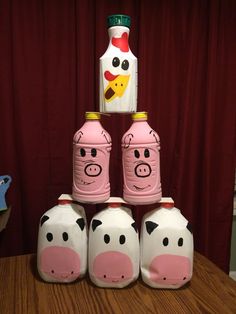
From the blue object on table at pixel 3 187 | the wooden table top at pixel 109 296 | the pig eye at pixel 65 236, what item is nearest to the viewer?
the wooden table top at pixel 109 296

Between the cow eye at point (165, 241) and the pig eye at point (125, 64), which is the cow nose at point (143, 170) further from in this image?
the pig eye at point (125, 64)

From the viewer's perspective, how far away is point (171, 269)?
1.15 meters

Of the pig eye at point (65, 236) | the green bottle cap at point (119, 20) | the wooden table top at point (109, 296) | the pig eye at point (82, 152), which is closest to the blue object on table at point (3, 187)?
the wooden table top at point (109, 296)

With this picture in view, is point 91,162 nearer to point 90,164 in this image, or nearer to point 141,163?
point 90,164

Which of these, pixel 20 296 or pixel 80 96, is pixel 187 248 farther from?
pixel 80 96

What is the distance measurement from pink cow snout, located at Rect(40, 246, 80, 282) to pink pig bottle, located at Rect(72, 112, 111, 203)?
0.20m

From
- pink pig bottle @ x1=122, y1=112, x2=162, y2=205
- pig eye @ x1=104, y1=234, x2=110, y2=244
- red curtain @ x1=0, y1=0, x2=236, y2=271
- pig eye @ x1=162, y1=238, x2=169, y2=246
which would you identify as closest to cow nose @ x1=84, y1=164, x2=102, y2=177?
pink pig bottle @ x1=122, y1=112, x2=162, y2=205

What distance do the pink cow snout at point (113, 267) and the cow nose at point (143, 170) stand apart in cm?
29

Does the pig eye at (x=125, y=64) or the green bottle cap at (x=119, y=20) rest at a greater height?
the green bottle cap at (x=119, y=20)

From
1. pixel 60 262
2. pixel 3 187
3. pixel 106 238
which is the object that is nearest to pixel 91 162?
pixel 106 238

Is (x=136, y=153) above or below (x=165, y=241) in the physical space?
above

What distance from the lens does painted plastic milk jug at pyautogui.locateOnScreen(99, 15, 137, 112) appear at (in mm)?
1119

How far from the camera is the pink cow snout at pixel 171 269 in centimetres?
115

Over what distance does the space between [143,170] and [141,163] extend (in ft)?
0.09
